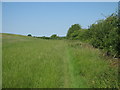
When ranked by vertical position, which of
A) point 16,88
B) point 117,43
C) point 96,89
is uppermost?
point 117,43

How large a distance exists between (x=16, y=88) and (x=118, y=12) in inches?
226

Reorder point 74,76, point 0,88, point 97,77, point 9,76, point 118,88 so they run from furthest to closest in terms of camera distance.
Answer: point 74,76 < point 97,77 < point 9,76 < point 118,88 < point 0,88

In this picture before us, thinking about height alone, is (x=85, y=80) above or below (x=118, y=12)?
below

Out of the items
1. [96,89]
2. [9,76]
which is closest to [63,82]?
[96,89]

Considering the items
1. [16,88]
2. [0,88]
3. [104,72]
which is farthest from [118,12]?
[0,88]

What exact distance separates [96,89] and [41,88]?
6.25ft

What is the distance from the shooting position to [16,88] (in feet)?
10.1

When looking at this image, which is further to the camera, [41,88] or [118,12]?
[118,12]

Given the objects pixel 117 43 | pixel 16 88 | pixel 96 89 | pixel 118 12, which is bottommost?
pixel 96 89

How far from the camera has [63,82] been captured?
3883mm

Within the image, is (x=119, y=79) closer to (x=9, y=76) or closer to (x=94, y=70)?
(x=94, y=70)

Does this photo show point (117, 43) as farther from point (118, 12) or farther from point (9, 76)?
point (9, 76)

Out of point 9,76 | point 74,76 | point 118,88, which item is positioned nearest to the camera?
point 118,88

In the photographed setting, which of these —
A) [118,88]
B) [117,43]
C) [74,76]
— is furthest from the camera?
[117,43]
